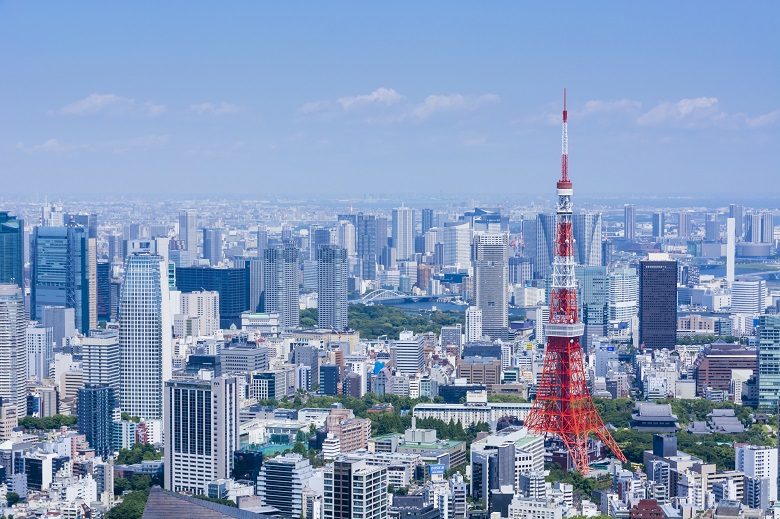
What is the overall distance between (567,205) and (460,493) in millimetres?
4296

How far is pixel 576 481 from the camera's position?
1230 centimetres

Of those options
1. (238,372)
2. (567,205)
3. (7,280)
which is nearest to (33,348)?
(238,372)

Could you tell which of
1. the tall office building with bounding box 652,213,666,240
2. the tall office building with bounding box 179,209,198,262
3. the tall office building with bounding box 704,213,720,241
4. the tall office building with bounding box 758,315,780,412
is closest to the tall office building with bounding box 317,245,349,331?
the tall office building with bounding box 179,209,198,262

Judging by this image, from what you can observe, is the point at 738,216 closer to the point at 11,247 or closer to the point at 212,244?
the point at 212,244

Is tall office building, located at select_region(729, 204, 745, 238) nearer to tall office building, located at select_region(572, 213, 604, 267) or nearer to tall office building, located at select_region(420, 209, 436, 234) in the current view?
tall office building, located at select_region(572, 213, 604, 267)

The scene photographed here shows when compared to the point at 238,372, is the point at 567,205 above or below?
above

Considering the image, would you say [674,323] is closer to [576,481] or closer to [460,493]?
[576,481]

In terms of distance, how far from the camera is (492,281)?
85.4ft

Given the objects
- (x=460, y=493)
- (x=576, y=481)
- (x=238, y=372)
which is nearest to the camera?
(x=460, y=493)

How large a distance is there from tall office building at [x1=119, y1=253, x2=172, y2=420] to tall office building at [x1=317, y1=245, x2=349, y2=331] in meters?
8.19

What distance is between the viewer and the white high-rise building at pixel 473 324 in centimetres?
2341

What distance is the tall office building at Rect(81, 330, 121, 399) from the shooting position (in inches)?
638

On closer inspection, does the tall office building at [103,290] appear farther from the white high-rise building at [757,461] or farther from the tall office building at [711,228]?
the tall office building at [711,228]

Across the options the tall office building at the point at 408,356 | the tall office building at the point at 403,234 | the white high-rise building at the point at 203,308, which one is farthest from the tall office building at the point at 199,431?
the tall office building at the point at 403,234
